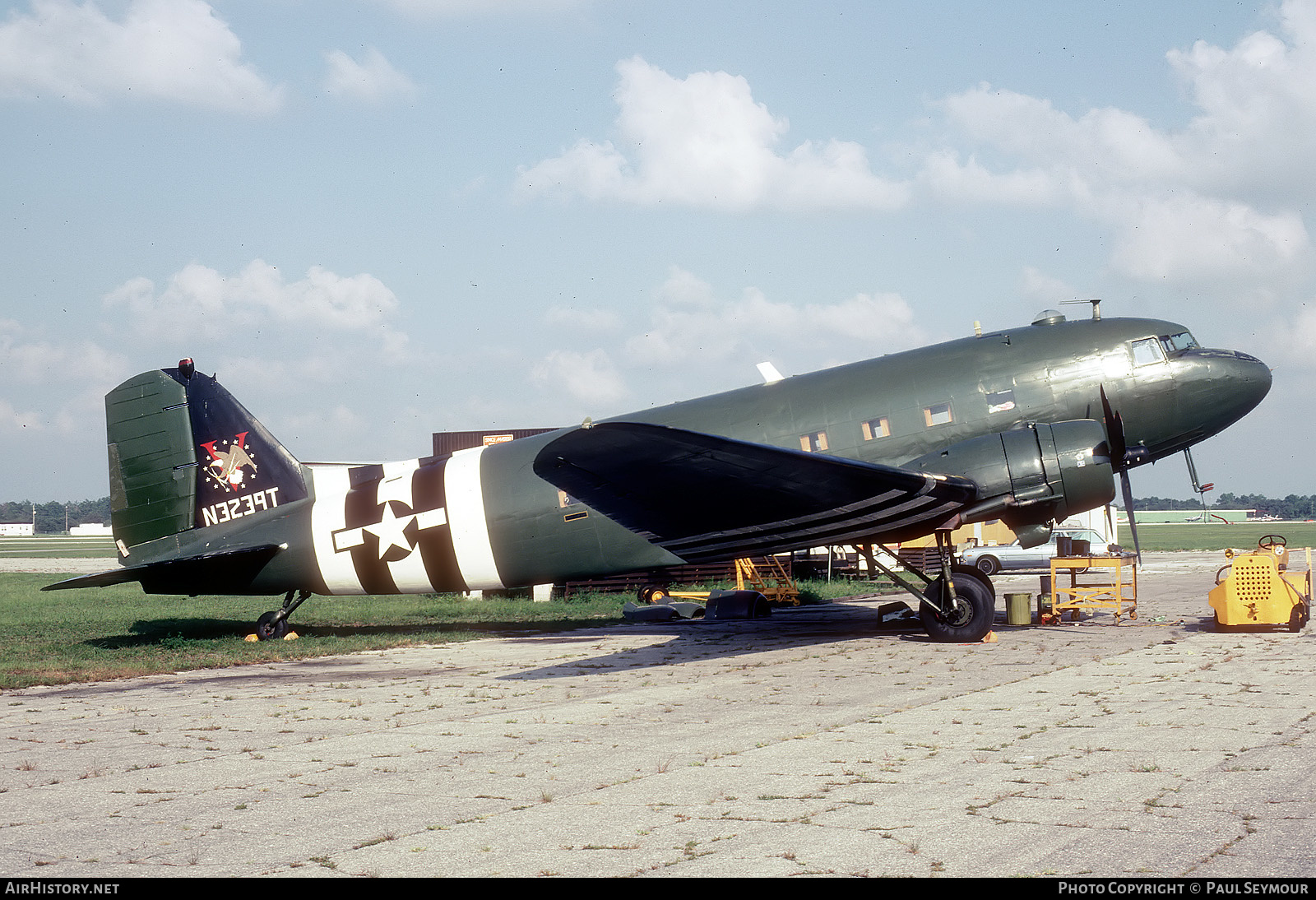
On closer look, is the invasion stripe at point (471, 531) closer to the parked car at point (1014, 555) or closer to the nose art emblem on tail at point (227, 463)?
the nose art emblem on tail at point (227, 463)

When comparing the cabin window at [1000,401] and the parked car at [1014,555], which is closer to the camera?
the cabin window at [1000,401]

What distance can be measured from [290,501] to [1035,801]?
58.4ft

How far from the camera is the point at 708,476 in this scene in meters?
15.1

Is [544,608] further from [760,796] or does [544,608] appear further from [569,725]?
[760,796]

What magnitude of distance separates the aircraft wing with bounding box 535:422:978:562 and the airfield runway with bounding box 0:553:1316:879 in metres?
2.38

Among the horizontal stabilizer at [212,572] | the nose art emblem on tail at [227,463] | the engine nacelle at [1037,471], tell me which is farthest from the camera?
the nose art emblem on tail at [227,463]

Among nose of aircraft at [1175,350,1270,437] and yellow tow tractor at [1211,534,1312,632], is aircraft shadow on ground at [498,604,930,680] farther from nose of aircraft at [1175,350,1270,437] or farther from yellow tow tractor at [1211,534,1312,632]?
nose of aircraft at [1175,350,1270,437]

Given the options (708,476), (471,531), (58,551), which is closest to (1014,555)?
(471,531)

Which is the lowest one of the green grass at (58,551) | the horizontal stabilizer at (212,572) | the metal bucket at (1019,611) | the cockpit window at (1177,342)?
the metal bucket at (1019,611)

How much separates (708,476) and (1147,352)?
28.1ft

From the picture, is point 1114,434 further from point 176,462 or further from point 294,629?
point 176,462

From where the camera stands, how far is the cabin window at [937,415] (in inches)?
707

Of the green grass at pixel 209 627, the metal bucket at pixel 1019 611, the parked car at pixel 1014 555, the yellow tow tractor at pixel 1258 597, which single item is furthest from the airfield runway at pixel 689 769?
the parked car at pixel 1014 555

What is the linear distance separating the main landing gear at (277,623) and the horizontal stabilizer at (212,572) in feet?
2.59
